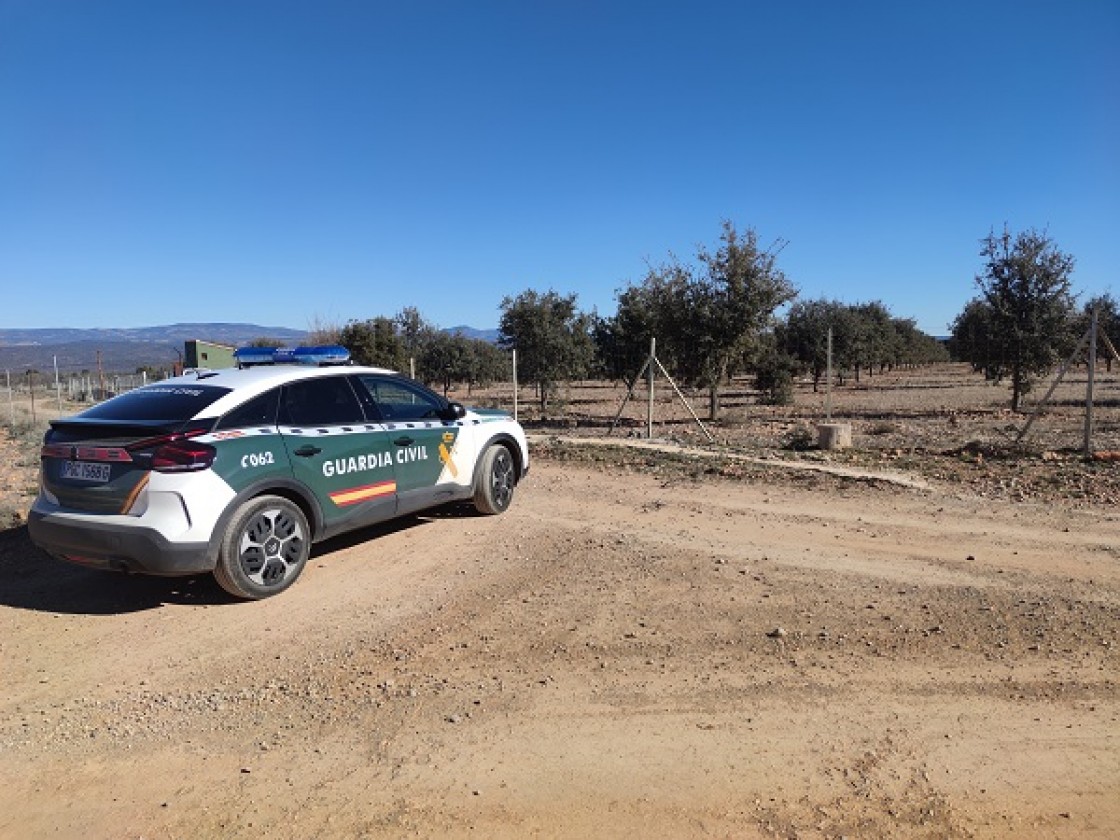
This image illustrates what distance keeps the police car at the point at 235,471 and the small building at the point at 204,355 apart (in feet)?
19.6

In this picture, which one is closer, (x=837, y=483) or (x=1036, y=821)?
(x=1036, y=821)

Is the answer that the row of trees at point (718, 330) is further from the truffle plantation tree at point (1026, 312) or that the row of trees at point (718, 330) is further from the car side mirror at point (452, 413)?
the car side mirror at point (452, 413)

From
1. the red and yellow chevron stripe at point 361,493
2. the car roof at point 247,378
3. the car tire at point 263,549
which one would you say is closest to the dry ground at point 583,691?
the car tire at point 263,549

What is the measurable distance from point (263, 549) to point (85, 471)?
4.02ft

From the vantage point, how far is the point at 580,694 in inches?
151

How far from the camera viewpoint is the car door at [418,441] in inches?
249

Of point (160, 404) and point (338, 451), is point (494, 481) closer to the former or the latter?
point (338, 451)

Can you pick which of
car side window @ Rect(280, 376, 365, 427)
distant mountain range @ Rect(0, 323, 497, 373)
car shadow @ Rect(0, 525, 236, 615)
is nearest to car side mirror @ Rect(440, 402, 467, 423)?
car side window @ Rect(280, 376, 365, 427)

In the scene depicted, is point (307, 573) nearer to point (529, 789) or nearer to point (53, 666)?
point (53, 666)

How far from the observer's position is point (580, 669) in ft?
13.4

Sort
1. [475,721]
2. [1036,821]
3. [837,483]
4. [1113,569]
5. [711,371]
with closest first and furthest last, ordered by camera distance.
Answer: [1036,821] → [475,721] → [1113,569] → [837,483] → [711,371]

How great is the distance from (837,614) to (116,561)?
458 centimetres

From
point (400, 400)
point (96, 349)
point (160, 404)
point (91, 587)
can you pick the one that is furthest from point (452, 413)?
point (96, 349)

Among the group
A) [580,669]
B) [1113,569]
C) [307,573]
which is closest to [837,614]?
[580,669]
